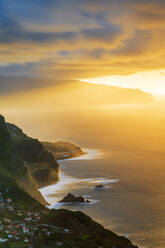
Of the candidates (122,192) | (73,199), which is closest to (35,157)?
(122,192)

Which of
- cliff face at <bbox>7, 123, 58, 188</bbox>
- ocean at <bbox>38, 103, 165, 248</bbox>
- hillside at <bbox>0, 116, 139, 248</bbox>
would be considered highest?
cliff face at <bbox>7, 123, 58, 188</bbox>

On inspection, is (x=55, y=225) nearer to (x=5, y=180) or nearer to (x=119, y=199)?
(x=5, y=180)

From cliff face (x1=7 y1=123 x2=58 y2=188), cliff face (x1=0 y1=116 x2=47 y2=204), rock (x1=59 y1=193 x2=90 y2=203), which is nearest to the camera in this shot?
cliff face (x1=0 y1=116 x2=47 y2=204)

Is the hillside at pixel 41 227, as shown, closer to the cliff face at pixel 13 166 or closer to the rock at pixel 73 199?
the cliff face at pixel 13 166

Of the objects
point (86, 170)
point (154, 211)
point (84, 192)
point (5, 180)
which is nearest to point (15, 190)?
point (5, 180)

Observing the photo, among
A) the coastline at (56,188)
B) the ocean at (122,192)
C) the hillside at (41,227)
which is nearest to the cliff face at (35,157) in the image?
the coastline at (56,188)

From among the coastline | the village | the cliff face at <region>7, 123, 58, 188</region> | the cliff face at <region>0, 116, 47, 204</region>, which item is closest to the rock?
the coastline

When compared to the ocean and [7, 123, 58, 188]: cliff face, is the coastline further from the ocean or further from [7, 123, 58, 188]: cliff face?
Result: [7, 123, 58, 188]: cliff face
